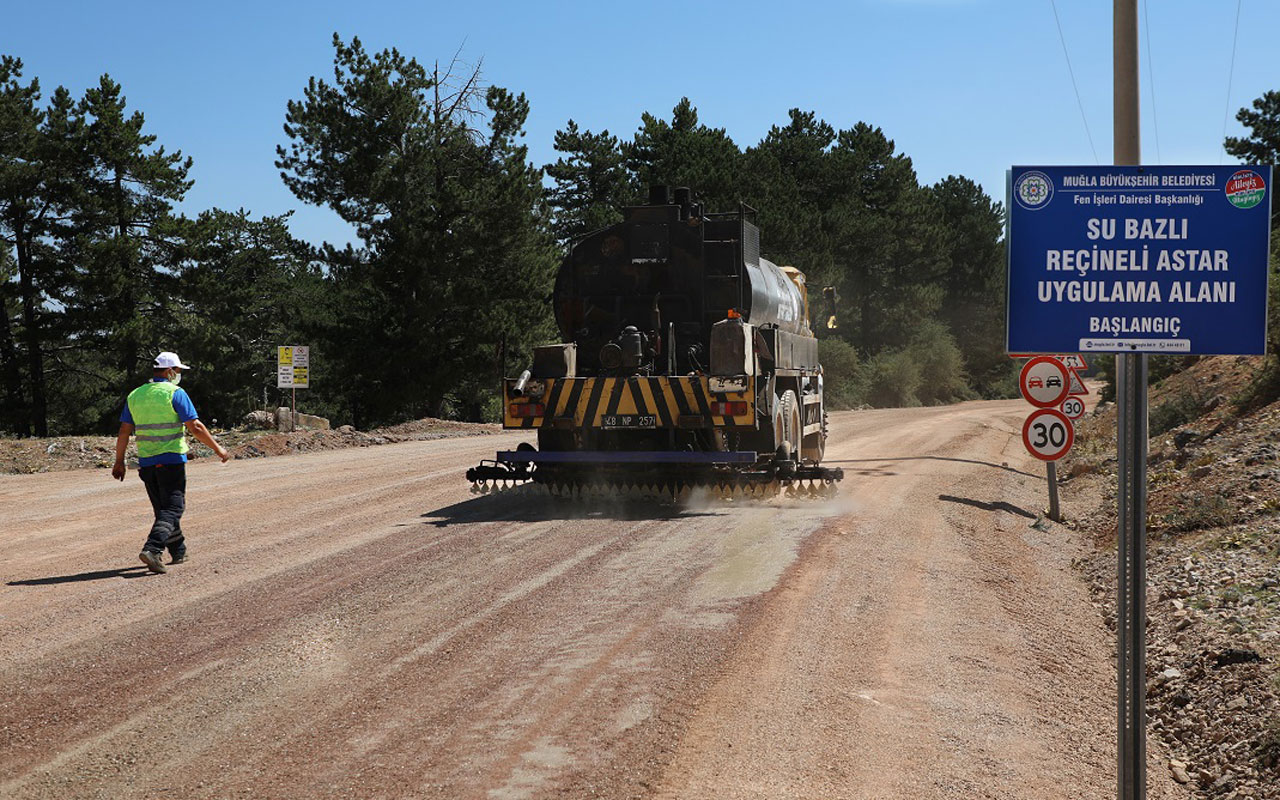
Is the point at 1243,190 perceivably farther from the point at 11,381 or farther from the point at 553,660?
the point at 11,381

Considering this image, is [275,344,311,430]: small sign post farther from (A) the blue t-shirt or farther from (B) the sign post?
(B) the sign post

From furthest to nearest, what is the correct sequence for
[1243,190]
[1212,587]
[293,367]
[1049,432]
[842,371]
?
[842,371]
[293,367]
[1049,432]
[1212,587]
[1243,190]

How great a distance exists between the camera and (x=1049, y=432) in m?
13.6

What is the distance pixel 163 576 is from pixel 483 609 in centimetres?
324

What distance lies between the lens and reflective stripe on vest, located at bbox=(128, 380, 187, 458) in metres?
10.4

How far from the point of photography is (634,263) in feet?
48.7

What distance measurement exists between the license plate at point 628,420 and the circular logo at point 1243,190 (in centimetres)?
970

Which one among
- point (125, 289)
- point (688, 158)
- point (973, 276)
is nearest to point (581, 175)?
point (688, 158)

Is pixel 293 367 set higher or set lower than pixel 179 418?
higher

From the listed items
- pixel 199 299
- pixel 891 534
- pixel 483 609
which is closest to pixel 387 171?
pixel 199 299

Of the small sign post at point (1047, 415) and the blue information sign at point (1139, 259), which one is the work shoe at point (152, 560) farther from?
the small sign post at point (1047, 415)

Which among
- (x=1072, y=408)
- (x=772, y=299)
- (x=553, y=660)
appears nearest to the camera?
(x=553, y=660)

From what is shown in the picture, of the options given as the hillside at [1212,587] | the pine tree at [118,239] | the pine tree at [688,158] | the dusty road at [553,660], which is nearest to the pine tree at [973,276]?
the pine tree at [688,158]

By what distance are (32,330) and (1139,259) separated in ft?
149
